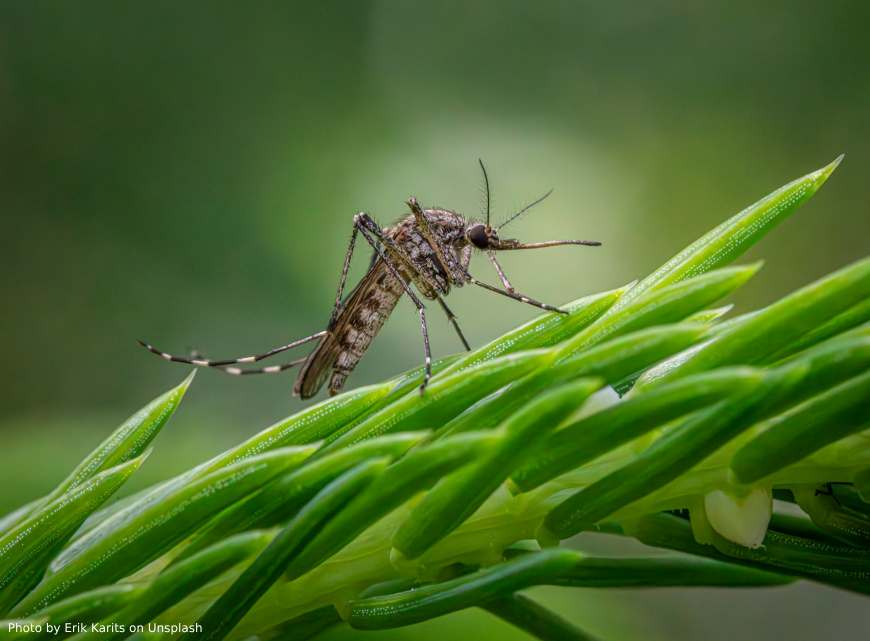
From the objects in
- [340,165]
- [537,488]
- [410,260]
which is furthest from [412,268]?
[537,488]

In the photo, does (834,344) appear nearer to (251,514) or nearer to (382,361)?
(251,514)

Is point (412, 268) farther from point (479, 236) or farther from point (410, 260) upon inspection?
point (479, 236)

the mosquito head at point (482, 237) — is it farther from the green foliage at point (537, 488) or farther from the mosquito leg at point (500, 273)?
the green foliage at point (537, 488)

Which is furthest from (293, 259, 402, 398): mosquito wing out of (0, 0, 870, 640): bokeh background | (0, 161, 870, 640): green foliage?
(0, 161, 870, 640): green foliage

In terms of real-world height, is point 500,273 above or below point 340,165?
below

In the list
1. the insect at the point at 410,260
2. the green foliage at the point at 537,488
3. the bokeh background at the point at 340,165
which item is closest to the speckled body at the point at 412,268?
the insect at the point at 410,260

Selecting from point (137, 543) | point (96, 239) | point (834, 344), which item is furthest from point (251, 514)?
point (96, 239)

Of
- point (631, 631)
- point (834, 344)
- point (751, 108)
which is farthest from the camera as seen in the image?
point (751, 108)
